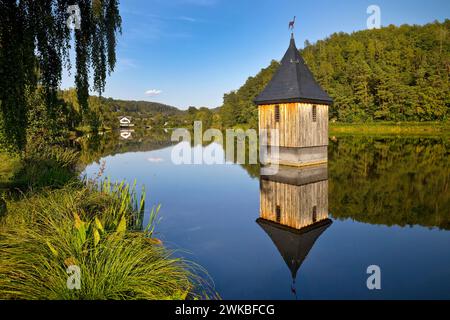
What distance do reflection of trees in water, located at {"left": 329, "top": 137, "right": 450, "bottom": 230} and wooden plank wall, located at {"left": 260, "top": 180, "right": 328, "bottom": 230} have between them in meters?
0.40

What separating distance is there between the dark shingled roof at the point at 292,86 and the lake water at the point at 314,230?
14.3 feet

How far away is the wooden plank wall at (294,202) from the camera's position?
8.03 m

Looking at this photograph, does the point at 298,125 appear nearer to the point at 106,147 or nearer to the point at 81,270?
the point at 81,270

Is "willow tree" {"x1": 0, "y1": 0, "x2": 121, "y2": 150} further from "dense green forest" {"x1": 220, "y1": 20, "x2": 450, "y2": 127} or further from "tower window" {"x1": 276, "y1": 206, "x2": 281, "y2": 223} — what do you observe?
"dense green forest" {"x1": 220, "y1": 20, "x2": 450, "y2": 127}

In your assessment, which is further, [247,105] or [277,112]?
[247,105]

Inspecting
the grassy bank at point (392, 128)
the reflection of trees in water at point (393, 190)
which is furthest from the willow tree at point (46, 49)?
the grassy bank at point (392, 128)

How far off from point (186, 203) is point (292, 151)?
794 centimetres

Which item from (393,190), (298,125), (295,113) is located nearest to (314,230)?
(393,190)

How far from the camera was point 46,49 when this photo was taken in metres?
5.31

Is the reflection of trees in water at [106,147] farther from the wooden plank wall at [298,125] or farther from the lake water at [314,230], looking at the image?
the wooden plank wall at [298,125]

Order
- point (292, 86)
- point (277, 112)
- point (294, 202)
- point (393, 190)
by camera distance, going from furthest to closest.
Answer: point (277, 112) < point (292, 86) < point (393, 190) < point (294, 202)

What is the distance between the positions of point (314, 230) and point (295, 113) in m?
9.64
